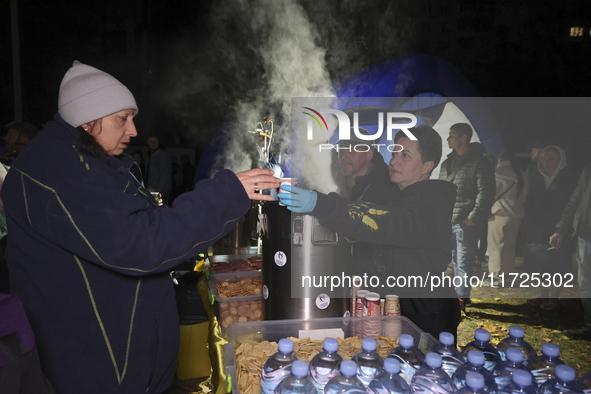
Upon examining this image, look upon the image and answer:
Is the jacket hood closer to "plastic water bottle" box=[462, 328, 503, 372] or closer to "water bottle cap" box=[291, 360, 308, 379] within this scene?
"plastic water bottle" box=[462, 328, 503, 372]

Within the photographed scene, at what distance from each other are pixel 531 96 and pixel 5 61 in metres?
7.45

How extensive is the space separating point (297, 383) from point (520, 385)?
53 centimetres

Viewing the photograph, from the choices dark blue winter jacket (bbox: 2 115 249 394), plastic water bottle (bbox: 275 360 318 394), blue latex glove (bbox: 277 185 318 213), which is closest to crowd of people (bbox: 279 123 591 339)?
blue latex glove (bbox: 277 185 318 213)

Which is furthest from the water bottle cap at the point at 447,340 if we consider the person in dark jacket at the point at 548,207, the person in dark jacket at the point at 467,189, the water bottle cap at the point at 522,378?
the person in dark jacket at the point at 548,207

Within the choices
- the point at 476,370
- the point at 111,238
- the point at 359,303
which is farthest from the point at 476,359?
the point at 111,238

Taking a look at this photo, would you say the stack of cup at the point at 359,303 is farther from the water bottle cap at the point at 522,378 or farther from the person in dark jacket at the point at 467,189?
the person in dark jacket at the point at 467,189

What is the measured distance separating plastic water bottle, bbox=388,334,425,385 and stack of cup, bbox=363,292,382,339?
0.40 metres

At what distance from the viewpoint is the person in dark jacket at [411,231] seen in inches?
71.0

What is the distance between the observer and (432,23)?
4238 mm

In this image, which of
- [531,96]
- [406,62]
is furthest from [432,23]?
[531,96]

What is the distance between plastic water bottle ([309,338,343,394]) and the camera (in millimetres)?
971

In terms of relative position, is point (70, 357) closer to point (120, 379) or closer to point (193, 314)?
point (120, 379)

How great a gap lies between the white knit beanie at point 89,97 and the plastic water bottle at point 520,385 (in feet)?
4.81

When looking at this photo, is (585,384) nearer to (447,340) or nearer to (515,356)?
(515,356)
